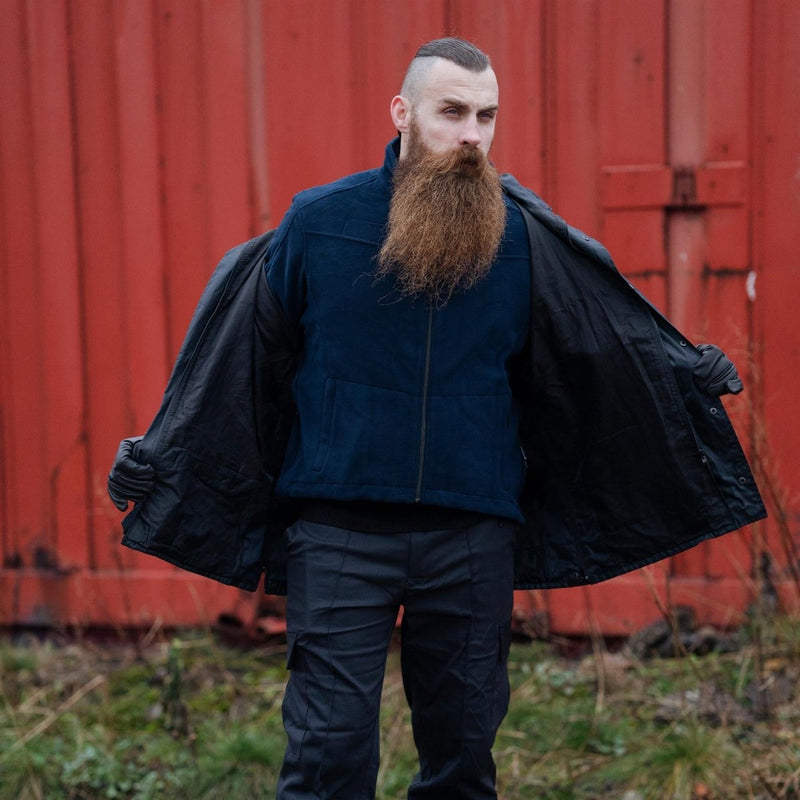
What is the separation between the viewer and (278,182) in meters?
4.64

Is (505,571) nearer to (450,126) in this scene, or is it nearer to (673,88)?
(450,126)

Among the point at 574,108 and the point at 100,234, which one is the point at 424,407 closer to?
the point at 574,108

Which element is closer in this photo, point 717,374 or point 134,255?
point 717,374

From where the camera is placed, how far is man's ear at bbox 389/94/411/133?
9.16 feet

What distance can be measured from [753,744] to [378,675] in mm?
1512

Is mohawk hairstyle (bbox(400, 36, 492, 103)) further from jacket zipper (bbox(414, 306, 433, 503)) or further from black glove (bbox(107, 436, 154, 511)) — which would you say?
black glove (bbox(107, 436, 154, 511))

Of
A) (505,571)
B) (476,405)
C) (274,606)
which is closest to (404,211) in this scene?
(476,405)

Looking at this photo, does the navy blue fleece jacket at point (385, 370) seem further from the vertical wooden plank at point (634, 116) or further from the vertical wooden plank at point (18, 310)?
the vertical wooden plank at point (18, 310)

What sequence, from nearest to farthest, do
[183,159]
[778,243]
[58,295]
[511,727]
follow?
[511,727] < [778,243] < [183,159] < [58,295]

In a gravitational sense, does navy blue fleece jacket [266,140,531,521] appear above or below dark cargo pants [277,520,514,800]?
above

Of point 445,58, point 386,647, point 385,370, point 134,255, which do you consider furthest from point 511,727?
point 134,255

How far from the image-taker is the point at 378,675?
2736 mm

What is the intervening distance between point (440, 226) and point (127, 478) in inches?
39.5

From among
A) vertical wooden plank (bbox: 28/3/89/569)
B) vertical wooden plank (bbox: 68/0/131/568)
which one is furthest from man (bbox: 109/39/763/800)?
vertical wooden plank (bbox: 28/3/89/569)
